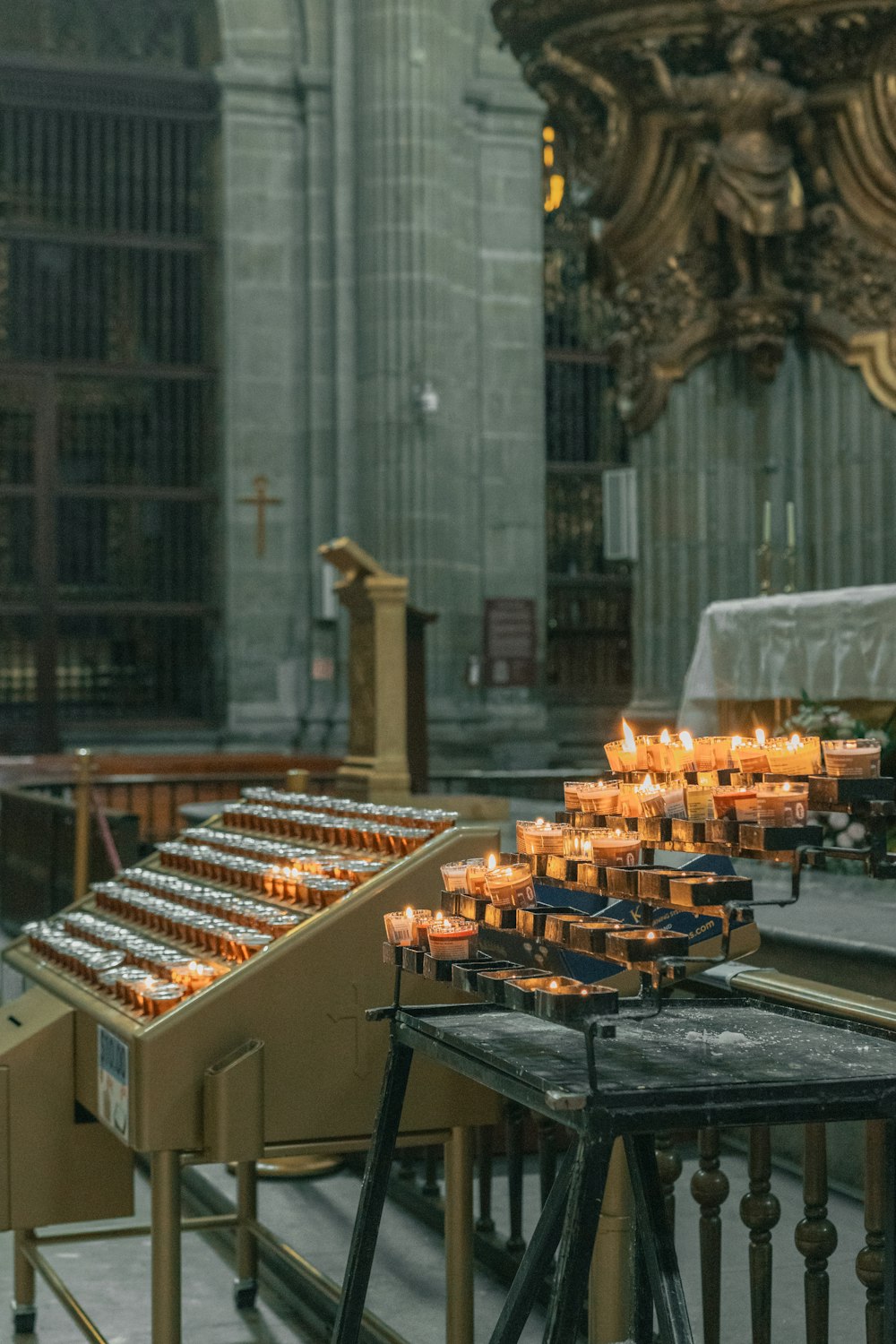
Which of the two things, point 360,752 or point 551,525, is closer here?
point 360,752

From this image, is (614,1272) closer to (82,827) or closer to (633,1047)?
(633,1047)


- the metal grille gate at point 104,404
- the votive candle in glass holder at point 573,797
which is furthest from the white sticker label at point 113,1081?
the metal grille gate at point 104,404

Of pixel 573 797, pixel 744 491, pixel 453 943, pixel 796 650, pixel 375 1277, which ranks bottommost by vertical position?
pixel 375 1277

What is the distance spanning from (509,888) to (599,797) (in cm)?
29

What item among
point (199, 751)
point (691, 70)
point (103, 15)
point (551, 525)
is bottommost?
point (199, 751)

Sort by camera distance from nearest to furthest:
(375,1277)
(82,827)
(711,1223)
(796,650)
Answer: (711,1223) < (375,1277) < (796,650) < (82,827)

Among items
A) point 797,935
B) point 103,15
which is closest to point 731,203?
point 797,935

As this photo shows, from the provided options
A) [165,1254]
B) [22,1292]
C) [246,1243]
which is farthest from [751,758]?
[22,1292]

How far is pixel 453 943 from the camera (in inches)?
119

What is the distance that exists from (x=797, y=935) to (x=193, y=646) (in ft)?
39.7

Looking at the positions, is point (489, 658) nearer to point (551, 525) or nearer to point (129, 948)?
point (551, 525)

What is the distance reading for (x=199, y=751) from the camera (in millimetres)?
16188

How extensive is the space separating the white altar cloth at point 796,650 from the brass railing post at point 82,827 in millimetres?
2843

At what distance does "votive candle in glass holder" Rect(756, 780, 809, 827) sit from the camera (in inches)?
109
